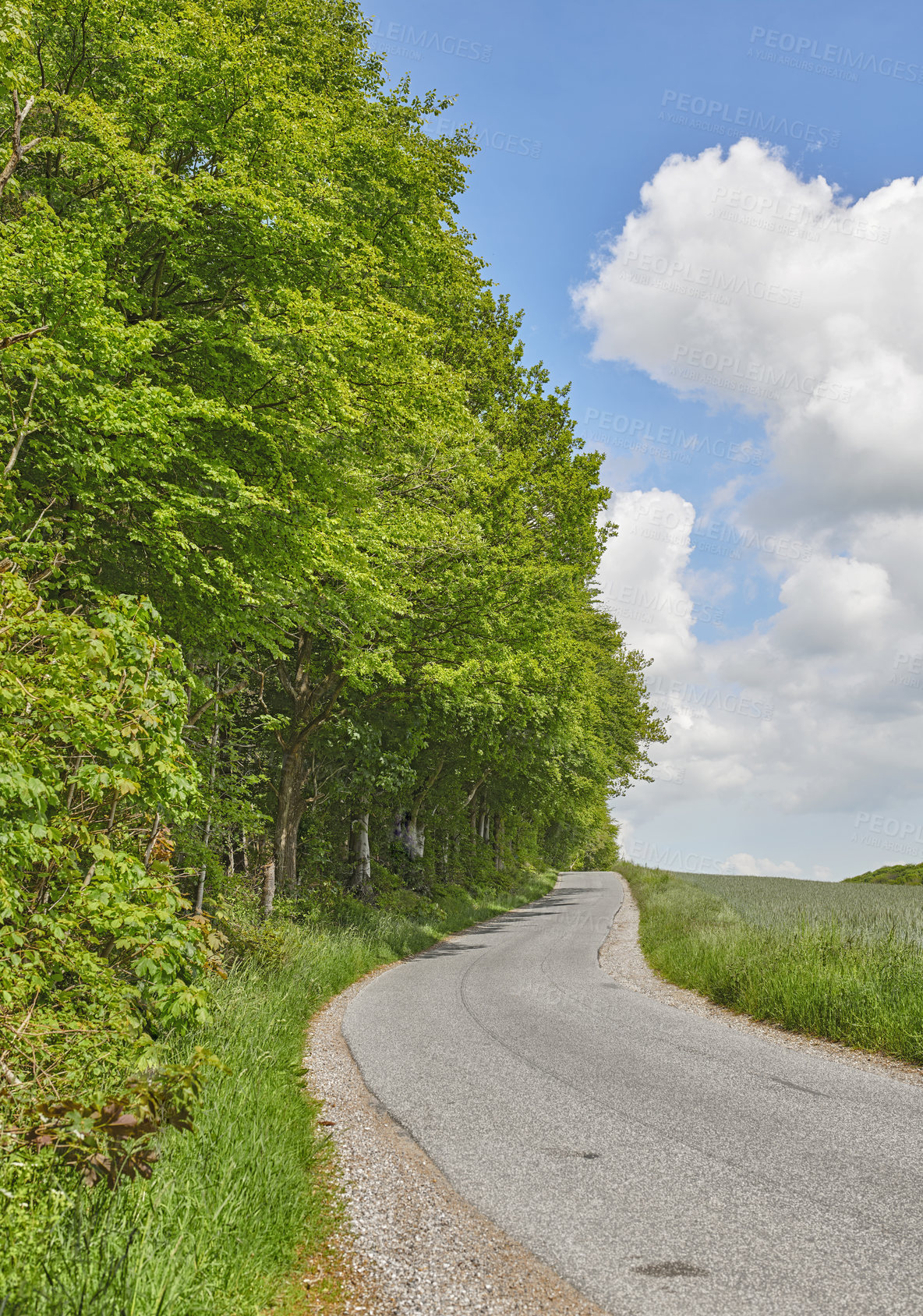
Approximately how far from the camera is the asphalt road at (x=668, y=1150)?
4047 mm

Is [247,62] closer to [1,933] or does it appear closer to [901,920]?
[1,933]

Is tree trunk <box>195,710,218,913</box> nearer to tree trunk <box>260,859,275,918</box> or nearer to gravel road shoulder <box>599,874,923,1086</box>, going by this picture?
tree trunk <box>260,859,275,918</box>

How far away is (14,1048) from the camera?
434 cm

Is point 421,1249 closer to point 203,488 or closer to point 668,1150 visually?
point 668,1150

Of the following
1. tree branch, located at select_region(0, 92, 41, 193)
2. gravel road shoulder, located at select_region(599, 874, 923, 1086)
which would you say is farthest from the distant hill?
tree branch, located at select_region(0, 92, 41, 193)

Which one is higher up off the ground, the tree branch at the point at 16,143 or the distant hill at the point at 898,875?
the tree branch at the point at 16,143

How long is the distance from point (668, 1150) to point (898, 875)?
72.2 meters

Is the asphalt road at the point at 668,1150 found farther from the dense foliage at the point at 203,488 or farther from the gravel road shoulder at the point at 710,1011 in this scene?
the dense foliage at the point at 203,488

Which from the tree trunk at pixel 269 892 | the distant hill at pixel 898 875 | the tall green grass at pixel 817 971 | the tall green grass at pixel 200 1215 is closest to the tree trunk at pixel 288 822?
the tree trunk at pixel 269 892

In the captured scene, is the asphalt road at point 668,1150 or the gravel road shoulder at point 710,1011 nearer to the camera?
the asphalt road at point 668,1150

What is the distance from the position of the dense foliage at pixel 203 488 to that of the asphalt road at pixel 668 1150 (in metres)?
2.52

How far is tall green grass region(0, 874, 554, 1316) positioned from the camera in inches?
121

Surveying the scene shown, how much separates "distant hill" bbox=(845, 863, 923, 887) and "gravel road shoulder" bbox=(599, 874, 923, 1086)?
5266 cm

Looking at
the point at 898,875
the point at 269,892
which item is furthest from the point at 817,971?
the point at 898,875
